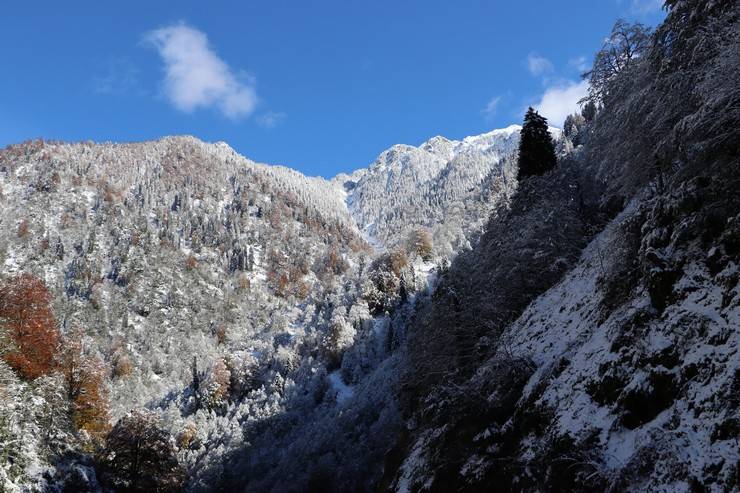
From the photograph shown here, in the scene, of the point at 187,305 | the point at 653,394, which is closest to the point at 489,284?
the point at 653,394

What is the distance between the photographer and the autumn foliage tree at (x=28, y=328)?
29703 millimetres

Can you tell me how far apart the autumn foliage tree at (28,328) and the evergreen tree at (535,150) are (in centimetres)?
4044

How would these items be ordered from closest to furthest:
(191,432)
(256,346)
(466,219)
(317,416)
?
(317,416) → (191,432) → (256,346) → (466,219)

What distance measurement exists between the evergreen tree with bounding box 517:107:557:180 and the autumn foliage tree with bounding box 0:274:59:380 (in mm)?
40443

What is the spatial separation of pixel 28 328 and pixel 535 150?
42.6 metres

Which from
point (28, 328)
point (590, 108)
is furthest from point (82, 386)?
point (590, 108)

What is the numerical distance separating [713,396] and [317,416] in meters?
68.9

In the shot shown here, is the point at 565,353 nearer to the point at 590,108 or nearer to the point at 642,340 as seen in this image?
the point at 642,340

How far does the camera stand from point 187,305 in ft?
630

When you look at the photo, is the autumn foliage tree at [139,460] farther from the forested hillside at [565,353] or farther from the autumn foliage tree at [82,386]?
the autumn foliage tree at [82,386]

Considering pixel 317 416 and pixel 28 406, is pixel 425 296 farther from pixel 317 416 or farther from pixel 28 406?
pixel 28 406

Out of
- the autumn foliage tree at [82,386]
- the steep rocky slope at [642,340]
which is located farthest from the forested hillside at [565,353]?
the autumn foliage tree at [82,386]

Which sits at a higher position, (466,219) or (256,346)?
(466,219)

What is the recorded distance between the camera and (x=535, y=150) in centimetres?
4506
